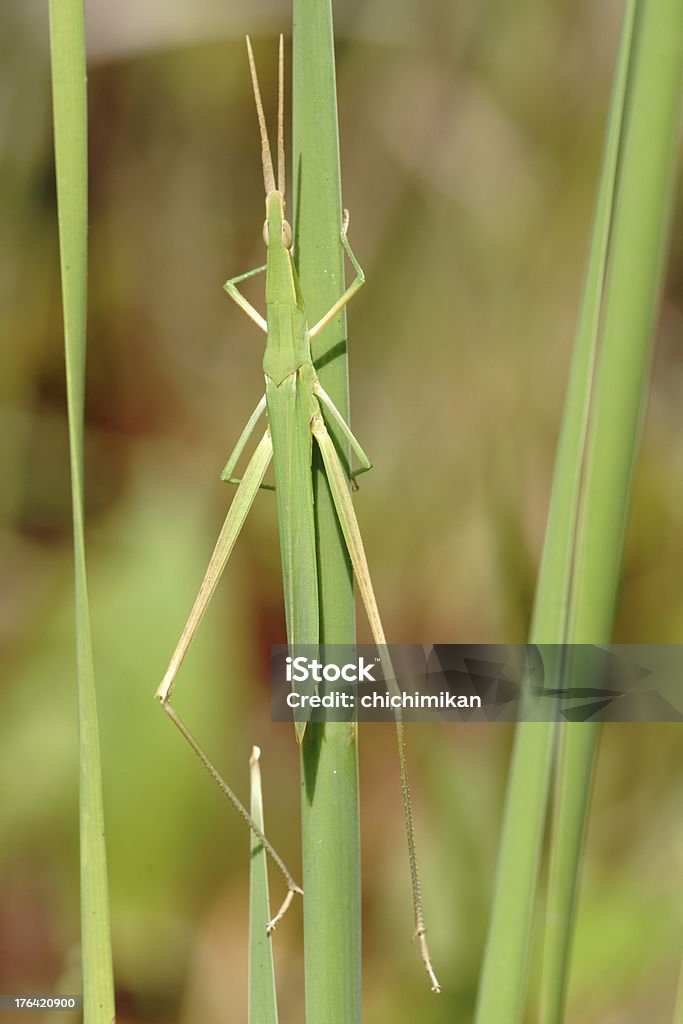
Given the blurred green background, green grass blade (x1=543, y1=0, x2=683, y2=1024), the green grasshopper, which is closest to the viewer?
green grass blade (x1=543, y1=0, x2=683, y2=1024)

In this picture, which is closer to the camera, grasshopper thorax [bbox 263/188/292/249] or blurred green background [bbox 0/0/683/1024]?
grasshopper thorax [bbox 263/188/292/249]

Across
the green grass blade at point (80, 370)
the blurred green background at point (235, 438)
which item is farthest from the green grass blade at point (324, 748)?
the blurred green background at point (235, 438)

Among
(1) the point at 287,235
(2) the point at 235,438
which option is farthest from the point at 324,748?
(2) the point at 235,438

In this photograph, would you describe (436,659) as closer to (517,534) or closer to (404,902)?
(517,534)

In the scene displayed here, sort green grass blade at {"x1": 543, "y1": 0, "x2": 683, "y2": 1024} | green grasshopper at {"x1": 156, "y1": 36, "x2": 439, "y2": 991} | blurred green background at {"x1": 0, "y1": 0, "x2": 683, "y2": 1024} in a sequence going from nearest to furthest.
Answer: green grass blade at {"x1": 543, "y1": 0, "x2": 683, "y2": 1024} < green grasshopper at {"x1": 156, "y1": 36, "x2": 439, "y2": 991} < blurred green background at {"x1": 0, "y1": 0, "x2": 683, "y2": 1024}

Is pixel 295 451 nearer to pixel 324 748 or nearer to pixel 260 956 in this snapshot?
pixel 324 748

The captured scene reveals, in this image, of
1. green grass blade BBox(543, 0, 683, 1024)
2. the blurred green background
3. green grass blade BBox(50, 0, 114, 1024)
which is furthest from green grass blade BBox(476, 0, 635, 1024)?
the blurred green background

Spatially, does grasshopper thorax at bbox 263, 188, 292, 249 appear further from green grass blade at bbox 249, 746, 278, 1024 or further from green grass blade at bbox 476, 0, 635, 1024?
green grass blade at bbox 249, 746, 278, 1024

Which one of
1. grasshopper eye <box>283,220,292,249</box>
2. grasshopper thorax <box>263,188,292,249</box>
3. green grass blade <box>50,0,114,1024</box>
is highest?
grasshopper thorax <box>263,188,292,249</box>
